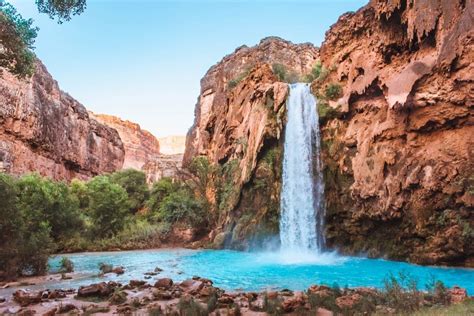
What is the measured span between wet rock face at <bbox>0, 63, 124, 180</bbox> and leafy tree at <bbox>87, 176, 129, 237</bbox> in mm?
13696

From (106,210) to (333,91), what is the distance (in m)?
17.7

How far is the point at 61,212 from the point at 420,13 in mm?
22583

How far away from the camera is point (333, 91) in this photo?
2000 cm

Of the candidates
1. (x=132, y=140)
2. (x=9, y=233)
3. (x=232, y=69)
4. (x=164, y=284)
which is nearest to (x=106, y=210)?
(x=9, y=233)

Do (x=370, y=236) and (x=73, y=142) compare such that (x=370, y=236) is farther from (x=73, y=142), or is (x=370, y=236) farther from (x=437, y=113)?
(x=73, y=142)

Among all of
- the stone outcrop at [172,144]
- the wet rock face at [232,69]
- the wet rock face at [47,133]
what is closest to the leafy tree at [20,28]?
the wet rock face at [232,69]

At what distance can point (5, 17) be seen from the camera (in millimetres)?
7730

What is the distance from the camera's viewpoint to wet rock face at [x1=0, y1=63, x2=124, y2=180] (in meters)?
35.8

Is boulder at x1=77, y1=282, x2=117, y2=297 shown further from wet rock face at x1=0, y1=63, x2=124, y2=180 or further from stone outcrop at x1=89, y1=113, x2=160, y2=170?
stone outcrop at x1=89, y1=113, x2=160, y2=170

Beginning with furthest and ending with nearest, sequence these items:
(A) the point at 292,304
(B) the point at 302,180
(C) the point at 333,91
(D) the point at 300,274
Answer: (C) the point at 333,91 → (B) the point at 302,180 → (D) the point at 300,274 → (A) the point at 292,304

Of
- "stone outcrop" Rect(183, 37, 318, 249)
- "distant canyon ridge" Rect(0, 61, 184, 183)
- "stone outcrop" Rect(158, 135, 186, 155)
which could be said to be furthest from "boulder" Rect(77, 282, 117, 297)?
"stone outcrop" Rect(158, 135, 186, 155)

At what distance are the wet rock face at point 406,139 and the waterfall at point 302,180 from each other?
63 centimetres

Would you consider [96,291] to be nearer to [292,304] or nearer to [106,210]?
[292,304]

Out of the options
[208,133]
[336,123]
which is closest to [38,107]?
[208,133]
